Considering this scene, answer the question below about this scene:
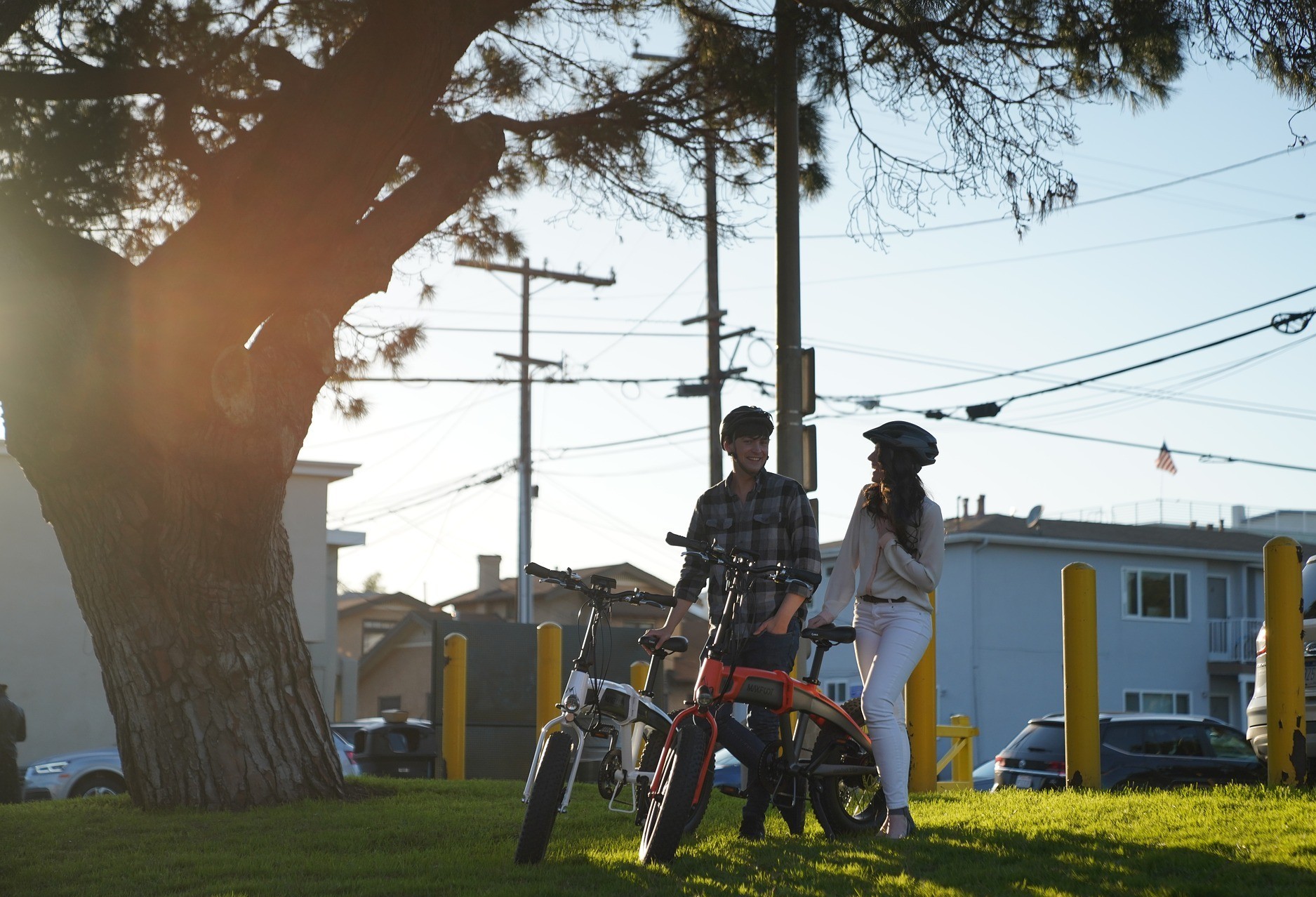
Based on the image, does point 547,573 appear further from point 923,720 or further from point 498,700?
point 498,700

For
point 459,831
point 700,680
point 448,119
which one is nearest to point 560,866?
point 700,680

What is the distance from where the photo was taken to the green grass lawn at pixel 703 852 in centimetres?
480

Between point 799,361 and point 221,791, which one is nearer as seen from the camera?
point 221,791

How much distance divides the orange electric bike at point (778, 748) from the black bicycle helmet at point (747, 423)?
57 cm

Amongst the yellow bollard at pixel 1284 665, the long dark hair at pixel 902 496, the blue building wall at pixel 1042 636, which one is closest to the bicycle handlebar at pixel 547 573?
the long dark hair at pixel 902 496

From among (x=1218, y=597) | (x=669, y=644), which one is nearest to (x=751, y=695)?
(x=669, y=644)

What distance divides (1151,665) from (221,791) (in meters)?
32.6


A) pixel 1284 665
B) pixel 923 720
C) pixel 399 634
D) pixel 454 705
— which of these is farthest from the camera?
pixel 399 634

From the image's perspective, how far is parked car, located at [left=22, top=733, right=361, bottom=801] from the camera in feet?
53.2

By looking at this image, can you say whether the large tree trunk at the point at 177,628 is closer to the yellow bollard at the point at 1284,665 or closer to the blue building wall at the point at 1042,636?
the yellow bollard at the point at 1284,665

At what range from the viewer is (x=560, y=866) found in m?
5.32

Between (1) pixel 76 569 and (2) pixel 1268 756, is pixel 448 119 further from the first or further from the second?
(2) pixel 1268 756

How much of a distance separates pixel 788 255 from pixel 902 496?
3690 mm

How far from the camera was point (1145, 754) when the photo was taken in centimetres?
1392
